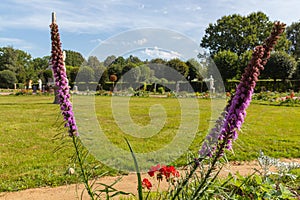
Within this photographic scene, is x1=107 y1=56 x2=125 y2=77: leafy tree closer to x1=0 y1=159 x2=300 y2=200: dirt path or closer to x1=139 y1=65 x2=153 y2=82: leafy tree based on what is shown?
x1=139 y1=65 x2=153 y2=82: leafy tree

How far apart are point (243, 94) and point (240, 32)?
47.0m

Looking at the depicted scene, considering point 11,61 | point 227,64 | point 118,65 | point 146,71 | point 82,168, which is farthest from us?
point 11,61

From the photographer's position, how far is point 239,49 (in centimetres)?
4450

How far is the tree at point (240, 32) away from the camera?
43469 millimetres

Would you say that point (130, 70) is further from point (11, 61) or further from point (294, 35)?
point (294, 35)

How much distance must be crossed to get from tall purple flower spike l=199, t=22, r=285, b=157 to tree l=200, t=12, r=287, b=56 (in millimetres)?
43238

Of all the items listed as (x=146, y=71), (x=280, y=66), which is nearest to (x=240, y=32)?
(x=280, y=66)

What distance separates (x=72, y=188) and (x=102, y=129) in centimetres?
437

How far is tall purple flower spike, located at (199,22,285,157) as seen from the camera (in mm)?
1438

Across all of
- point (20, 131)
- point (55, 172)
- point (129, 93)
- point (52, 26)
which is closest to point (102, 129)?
point (20, 131)

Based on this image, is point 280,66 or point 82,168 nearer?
point 82,168

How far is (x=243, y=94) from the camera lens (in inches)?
58.6

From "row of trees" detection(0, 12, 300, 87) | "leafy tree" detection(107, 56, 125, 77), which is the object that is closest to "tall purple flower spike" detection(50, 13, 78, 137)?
"leafy tree" detection(107, 56, 125, 77)

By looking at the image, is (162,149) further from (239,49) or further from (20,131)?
(239,49)
